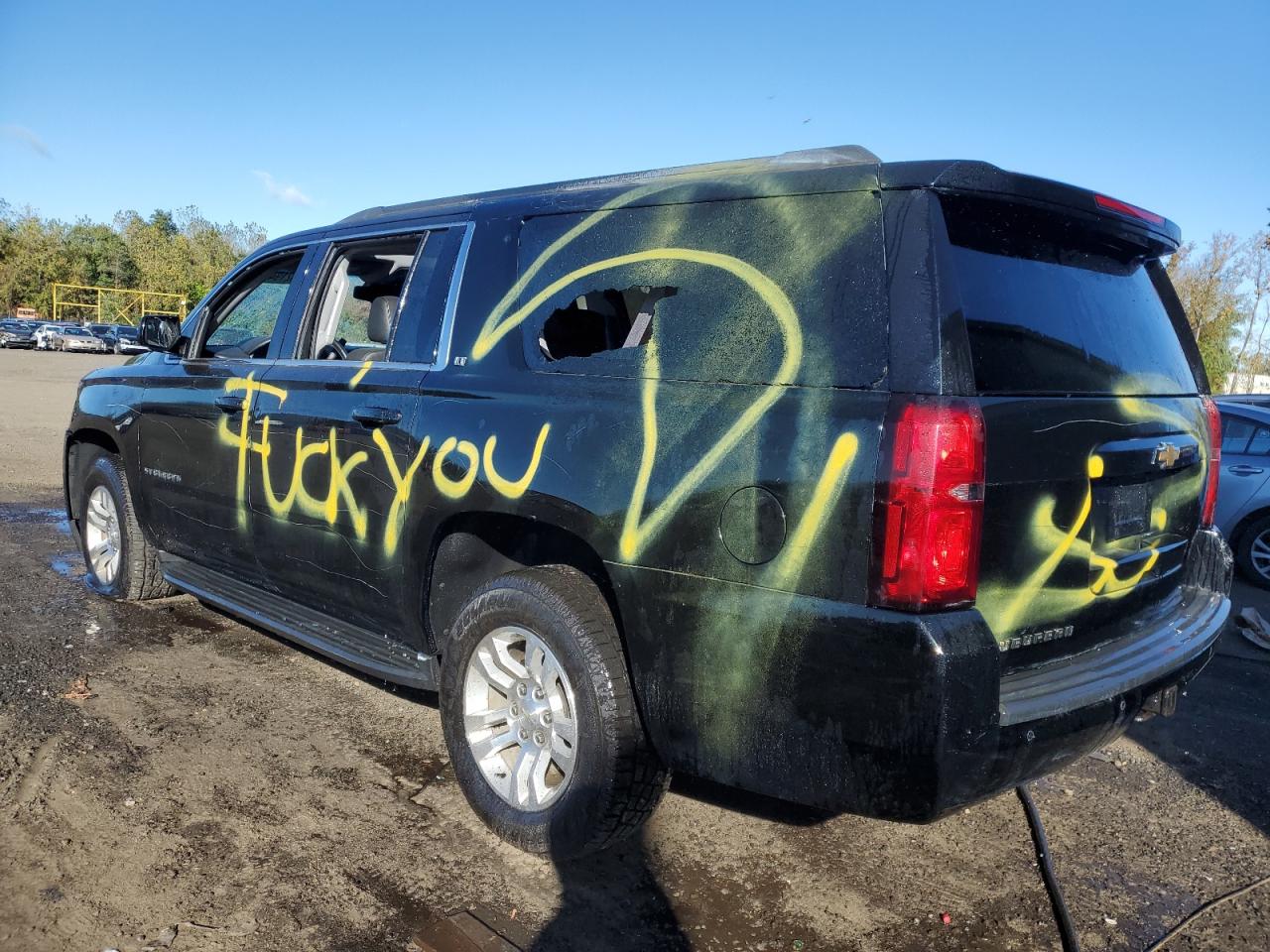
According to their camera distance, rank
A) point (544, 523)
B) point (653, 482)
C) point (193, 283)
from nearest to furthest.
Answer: point (653, 482), point (544, 523), point (193, 283)

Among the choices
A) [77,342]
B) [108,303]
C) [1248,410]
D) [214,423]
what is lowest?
[77,342]

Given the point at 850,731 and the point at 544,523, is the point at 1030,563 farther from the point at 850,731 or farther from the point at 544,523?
the point at 544,523

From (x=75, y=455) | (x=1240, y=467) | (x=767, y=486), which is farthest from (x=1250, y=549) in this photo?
(x=75, y=455)

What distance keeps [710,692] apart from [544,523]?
0.78 m

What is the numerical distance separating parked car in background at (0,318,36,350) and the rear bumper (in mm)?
50818

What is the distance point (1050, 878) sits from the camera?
9.96 feet

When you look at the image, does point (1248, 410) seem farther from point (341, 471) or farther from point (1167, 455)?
point (341, 471)

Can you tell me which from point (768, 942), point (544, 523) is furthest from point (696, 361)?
point (768, 942)

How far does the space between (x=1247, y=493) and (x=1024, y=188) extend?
21.6 ft

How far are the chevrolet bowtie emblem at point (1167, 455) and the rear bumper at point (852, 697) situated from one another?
22.4 inches

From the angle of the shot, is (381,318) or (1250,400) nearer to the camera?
(381,318)

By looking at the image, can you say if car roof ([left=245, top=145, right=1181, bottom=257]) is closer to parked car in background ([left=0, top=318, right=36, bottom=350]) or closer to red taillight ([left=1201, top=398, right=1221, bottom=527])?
red taillight ([left=1201, top=398, right=1221, bottom=527])

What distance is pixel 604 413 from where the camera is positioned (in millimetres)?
2818

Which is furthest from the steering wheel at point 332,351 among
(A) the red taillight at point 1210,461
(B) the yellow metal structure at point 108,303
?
(B) the yellow metal structure at point 108,303
